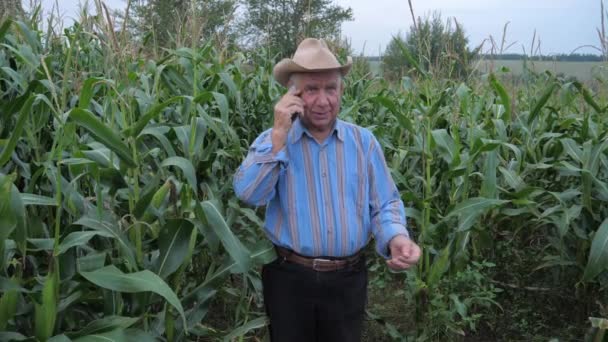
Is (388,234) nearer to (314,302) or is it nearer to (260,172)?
(314,302)

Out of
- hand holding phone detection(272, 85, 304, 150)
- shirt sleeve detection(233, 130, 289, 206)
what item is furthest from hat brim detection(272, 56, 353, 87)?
shirt sleeve detection(233, 130, 289, 206)

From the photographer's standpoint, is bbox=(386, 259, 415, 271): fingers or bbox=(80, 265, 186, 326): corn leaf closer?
bbox=(80, 265, 186, 326): corn leaf

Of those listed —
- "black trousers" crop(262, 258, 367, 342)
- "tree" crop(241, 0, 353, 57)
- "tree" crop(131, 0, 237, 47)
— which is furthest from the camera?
"tree" crop(241, 0, 353, 57)

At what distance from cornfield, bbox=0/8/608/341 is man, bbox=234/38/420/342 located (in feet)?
0.66

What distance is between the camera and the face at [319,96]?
87.4 inches

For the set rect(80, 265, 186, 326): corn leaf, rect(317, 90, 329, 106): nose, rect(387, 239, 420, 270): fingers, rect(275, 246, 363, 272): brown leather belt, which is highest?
rect(317, 90, 329, 106): nose

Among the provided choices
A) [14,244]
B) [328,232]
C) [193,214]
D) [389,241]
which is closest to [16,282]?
[14,244]

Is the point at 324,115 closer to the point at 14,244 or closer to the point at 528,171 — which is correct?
the point at 14,244

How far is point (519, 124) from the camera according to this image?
3.84 m

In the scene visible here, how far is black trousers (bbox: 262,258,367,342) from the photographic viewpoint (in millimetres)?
2316

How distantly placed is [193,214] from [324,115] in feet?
2.54

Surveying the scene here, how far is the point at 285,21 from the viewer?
13117 mm

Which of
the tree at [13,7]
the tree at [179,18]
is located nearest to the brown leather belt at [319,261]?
the tree at [179,18]

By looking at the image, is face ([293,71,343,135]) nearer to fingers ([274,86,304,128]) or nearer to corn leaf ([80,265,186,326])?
fingers ([274,86,304,128])
